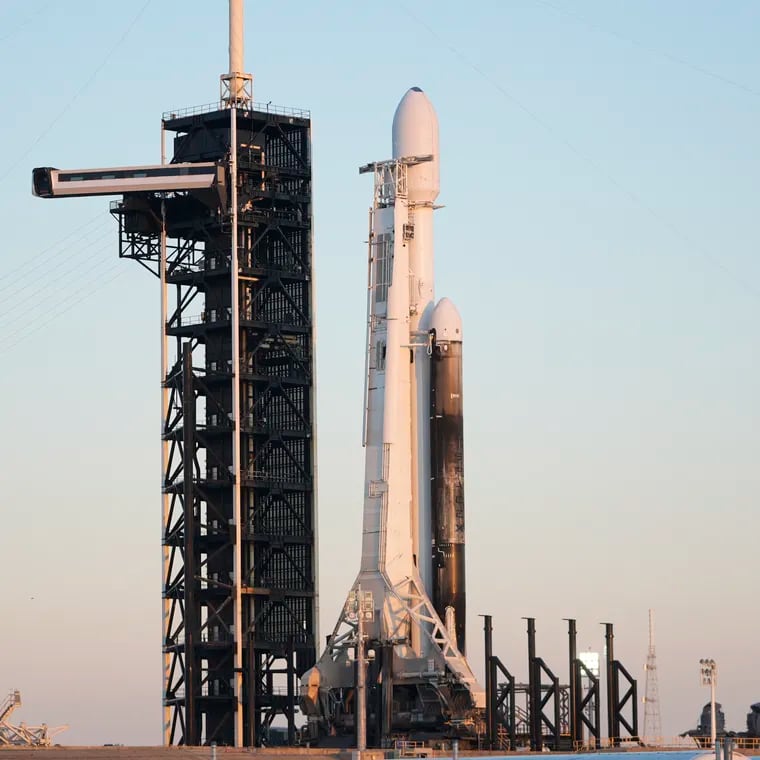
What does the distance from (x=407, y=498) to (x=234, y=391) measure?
54.9ft

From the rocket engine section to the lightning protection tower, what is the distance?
13.5 metres

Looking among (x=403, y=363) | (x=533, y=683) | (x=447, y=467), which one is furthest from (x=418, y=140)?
(x=533, y=683)

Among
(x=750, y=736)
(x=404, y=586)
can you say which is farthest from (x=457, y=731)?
(x=750, y=736)

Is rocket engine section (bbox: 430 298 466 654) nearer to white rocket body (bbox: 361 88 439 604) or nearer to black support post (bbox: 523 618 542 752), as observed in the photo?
white rocket body (bbox: 361 88 439 604)

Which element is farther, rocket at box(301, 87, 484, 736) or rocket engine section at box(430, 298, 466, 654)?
rocket engine section at box(430, 298, 466, 654)

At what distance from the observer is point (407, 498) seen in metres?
126

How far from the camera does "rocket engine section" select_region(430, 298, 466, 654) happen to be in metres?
125

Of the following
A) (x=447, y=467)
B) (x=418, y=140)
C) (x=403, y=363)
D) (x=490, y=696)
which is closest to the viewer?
(x=490, y=696)

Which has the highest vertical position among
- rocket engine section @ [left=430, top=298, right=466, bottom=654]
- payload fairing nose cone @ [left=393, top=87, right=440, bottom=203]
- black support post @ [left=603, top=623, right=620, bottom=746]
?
payload fairing nose cone @ [left=393, top=87, right=440, bottom=203]

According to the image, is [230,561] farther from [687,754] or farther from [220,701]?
[687,754]

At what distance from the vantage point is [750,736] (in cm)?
13188

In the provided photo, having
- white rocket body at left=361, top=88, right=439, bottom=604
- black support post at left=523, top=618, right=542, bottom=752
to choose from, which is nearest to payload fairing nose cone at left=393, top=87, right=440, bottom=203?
white rocket body at left=361, top=88, right=439, bottom=604

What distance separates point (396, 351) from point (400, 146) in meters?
11.8

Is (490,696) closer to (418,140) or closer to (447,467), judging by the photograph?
(447,467)
